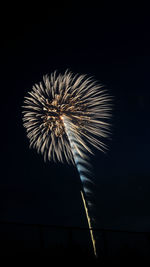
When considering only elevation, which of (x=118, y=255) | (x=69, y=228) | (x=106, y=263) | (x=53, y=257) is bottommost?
(x=118, y=255)

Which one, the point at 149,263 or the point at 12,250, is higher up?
the point at 12,250

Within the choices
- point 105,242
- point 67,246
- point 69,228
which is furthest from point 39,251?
point 105,242

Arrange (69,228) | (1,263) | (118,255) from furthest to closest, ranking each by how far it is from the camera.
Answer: (118,255), (69,228), (1,263)

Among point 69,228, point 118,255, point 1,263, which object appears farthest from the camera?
point 118,255

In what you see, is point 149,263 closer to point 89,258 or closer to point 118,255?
point 118,255

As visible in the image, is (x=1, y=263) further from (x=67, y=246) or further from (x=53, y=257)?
(x=67, y=246)

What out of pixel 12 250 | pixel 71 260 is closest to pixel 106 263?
pixel 71 260

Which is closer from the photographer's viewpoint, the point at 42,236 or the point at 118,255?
the point at 42,236

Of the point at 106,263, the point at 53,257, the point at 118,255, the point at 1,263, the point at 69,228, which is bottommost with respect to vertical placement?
the point at 118,255

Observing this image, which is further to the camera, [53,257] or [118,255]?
[118,255]
